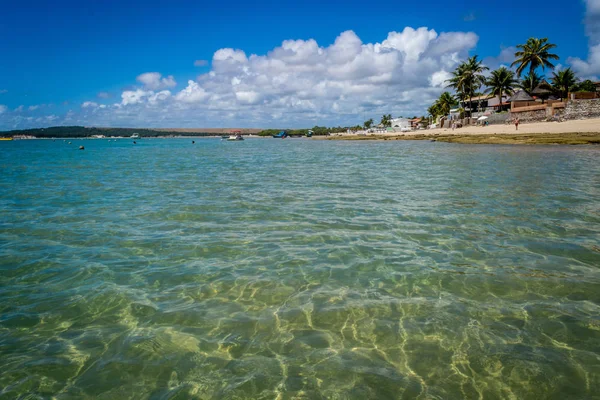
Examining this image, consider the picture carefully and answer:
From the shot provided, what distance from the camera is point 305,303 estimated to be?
6098 mm

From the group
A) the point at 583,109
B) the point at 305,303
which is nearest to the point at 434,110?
the point at 583,109

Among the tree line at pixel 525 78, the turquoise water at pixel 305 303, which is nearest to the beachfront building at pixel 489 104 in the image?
the tree line at pixel 525 78

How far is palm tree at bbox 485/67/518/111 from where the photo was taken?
3280 inches

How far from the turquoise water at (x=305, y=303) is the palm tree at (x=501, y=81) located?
279 feet

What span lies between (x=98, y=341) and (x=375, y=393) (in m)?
4.03

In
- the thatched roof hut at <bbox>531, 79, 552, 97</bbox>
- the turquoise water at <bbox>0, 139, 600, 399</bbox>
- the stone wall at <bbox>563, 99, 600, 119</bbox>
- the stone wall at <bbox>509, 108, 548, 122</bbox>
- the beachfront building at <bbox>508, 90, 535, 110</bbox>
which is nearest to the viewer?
the turquoise water at <bbox>0, 139, 600, 399</bbox>

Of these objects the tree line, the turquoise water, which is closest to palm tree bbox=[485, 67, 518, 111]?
the tree line

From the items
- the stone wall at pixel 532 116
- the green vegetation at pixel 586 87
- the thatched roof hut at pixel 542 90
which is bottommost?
the stone wall at pixel 532 116

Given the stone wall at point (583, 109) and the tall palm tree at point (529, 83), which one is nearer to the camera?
the stone wall at point (583, 109)

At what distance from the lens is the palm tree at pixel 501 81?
83.3 m

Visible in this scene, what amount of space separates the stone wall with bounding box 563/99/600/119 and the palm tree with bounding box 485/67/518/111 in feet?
110

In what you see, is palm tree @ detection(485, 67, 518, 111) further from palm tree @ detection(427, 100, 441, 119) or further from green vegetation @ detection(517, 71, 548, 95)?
palm tree @ detection(427, 100, 441, 119)

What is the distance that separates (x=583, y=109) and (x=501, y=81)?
1533 inches

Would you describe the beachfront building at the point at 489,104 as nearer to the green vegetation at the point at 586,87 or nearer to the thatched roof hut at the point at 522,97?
the thatched roof hut at the point at 522,97
